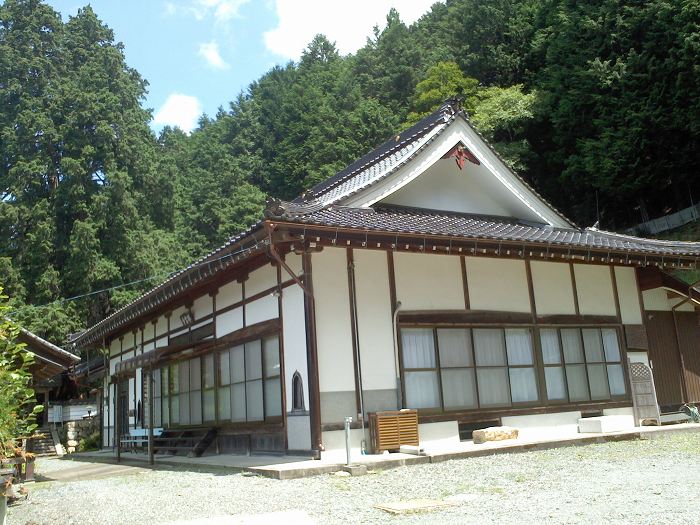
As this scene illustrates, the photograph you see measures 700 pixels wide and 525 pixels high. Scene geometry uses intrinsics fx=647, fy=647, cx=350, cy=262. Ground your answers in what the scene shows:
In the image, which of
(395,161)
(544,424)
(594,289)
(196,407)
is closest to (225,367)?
(196,407)

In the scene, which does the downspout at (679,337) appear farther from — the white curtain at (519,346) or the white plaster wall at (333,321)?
the white plaster wall at (333,321)

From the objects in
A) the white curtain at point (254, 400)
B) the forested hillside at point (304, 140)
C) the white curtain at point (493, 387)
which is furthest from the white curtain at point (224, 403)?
the forested hillside at point (304, 140)

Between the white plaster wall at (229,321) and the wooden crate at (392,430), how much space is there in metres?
3.44

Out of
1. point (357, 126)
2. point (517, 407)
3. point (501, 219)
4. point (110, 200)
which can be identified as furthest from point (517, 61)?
point (517, 407)

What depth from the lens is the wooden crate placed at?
9203 millimetres

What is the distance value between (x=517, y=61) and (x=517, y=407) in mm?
31088

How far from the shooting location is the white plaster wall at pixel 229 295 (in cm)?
1182

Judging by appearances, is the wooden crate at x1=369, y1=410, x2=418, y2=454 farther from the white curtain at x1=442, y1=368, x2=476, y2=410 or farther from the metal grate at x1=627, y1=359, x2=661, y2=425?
the metal grate at x1=627, y1=359, x2=661, y2=425

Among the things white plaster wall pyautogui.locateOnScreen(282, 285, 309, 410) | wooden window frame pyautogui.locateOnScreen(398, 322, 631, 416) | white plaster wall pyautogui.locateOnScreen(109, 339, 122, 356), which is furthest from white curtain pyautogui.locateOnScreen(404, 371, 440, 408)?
white plaster wall pyautogui.locateOnScreen(109, 339, 122, 356)

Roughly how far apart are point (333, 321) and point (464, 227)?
9.70 feet

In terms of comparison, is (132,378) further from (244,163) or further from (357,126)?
(244,163)

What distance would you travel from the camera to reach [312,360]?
9195 millimetres

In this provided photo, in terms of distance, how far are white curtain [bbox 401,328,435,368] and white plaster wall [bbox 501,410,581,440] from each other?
1.78 m

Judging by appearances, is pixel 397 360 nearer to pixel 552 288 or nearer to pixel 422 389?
pixel 422 389
